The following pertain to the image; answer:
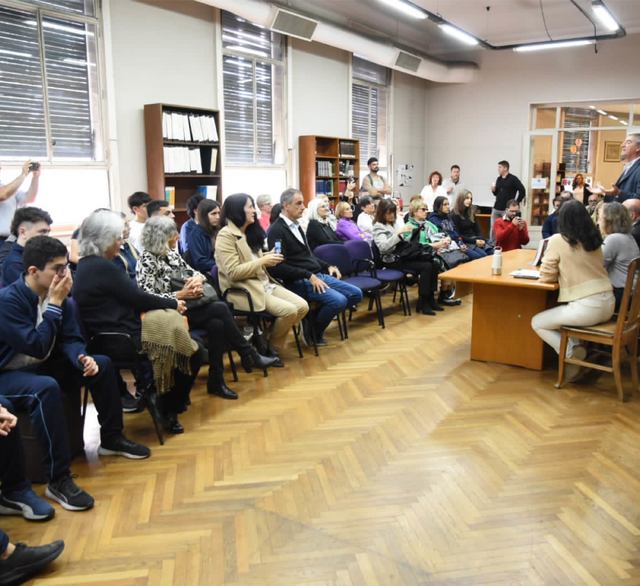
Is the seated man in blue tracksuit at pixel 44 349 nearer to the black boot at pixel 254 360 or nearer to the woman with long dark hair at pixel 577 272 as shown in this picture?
the black boot at pixel 254 360

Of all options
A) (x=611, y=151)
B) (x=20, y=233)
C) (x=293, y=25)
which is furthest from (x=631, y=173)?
(x=611, y=151)

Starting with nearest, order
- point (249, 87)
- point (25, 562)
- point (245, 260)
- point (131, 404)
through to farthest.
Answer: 1. point (25, 562)
2. point (131, 404)
3. point (245, 260)
4. point (249, 87)

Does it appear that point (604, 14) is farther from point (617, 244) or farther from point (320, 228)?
point (617, 244)

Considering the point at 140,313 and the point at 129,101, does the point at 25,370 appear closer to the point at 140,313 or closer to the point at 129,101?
the point at 140,313

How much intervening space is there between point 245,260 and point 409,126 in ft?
29.7

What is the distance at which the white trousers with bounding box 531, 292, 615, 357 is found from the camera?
4.06 m

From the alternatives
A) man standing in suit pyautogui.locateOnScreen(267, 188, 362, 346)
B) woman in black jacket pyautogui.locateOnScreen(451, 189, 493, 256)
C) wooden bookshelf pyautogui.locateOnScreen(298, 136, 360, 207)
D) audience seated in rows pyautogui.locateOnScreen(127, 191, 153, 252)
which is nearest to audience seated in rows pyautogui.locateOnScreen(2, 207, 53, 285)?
audience seated in rows pyautogui.locateOnScreen(127, 191, 153, 252)

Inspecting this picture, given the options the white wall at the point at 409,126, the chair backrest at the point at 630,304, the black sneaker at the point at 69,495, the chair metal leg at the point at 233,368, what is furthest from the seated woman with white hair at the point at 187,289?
the white wall at the point at 409,126

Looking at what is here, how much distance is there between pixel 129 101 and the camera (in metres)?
6.71

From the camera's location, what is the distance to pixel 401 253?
254 inches

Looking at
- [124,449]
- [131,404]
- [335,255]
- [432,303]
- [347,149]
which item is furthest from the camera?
[347,149]

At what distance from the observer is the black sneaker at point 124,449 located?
3236mm

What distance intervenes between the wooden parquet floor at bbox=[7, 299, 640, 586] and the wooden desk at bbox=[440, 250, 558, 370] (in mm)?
392

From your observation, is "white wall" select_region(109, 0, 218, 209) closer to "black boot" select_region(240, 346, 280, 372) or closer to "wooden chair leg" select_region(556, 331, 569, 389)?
"black boot" select_region(240, 346, 280, 372)
